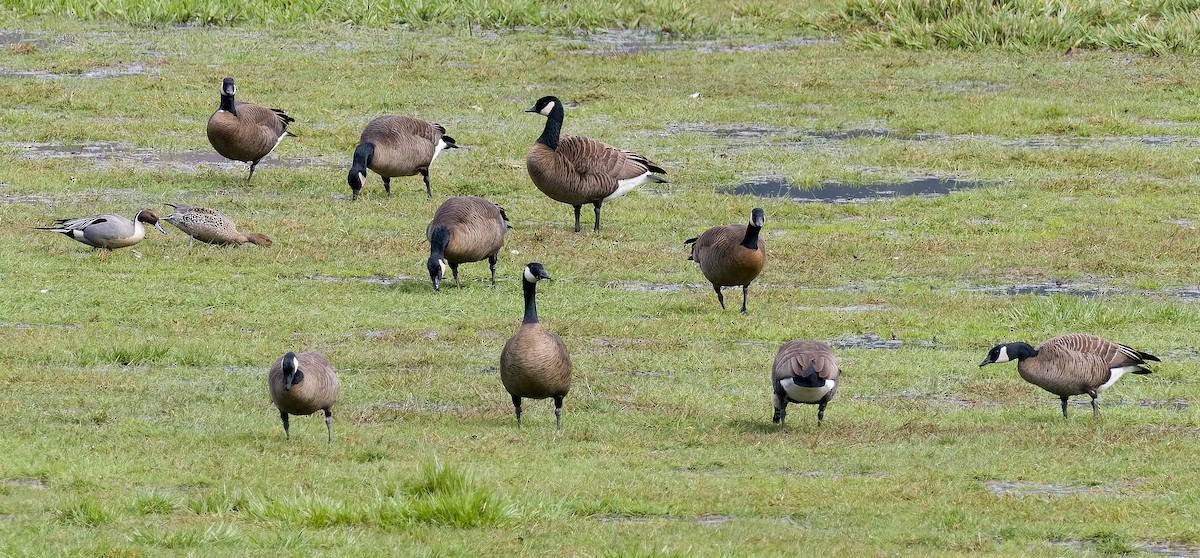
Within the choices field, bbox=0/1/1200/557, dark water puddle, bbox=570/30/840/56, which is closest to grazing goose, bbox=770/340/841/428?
field, bbox=0/1/1200/557

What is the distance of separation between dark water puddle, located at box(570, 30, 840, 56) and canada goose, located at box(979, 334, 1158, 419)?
2406 centimetres

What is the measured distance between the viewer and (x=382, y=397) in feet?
45.3

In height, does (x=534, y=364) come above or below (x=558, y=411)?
above

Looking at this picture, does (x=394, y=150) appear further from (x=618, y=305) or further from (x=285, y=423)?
(x=285, y=423)

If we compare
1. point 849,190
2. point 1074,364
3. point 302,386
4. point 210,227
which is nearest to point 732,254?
point 1074,364

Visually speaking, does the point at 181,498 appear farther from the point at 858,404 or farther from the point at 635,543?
the point at 858,404

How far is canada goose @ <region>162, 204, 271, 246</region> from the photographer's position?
2016 cm

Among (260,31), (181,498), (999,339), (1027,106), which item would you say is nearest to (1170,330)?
(999,339)

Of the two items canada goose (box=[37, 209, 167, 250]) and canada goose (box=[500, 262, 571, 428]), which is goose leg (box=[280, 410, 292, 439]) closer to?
canada goose (box=[500, 262, 571, 428])

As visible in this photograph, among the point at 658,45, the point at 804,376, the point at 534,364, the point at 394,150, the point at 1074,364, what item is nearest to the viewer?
the point at 804,376

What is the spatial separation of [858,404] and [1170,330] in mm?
4916

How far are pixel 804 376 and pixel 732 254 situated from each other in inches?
190

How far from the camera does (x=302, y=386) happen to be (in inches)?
456

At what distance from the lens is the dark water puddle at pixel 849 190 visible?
80.6ft
